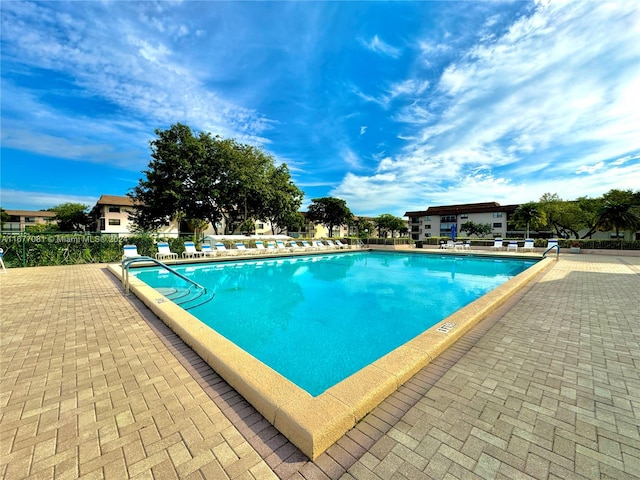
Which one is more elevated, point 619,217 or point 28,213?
point 28,213

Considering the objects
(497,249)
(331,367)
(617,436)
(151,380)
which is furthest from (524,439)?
(497,249)

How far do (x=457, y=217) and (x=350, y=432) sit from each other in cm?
5931

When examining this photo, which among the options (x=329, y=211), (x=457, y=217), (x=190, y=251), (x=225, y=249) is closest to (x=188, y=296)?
(x=190, y=251)

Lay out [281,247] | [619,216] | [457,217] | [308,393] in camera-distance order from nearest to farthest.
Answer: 1. [308,393]
2. [281,247]
3. [619,216]
4. [457,217]

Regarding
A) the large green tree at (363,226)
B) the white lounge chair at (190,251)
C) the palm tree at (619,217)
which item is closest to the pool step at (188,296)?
the white lounge chair at (190,251)

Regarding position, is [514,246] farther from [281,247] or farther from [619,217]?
[281,247]

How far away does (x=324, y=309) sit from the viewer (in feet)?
21.2

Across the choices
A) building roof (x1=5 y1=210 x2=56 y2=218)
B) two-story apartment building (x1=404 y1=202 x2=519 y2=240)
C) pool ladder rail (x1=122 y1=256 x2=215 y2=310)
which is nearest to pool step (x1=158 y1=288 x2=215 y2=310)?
pool ladder rail (x1=122 y1=256 x2=215 y2=310)

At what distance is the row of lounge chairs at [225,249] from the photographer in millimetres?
13844

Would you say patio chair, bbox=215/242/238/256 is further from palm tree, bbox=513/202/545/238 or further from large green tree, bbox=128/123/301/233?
palm tree, bbox=513/202/545/238

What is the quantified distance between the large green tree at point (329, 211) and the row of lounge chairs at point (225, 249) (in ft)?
94.8

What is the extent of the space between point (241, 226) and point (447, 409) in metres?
26.8

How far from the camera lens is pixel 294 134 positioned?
23562 millimetres

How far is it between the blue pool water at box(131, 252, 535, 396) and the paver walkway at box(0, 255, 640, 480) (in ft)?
4.49
